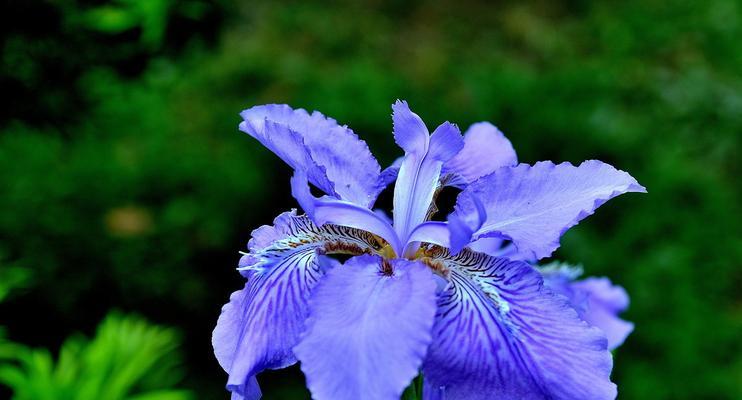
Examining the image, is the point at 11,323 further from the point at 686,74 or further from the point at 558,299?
the point at 686,74

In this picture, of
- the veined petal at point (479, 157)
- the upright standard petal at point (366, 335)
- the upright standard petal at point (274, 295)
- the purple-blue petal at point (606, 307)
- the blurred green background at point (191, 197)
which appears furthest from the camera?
the blurred green background at point (191, 197)

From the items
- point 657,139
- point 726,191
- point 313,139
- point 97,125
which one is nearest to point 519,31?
point 657,139

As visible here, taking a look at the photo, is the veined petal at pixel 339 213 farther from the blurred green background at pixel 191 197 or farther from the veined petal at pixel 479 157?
the blurred green background at pixel 191 197

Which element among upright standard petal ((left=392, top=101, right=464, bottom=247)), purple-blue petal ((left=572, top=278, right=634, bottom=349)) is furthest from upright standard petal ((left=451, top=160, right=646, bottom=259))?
purple-blue petal ((left=572, top=278, right=634, bottom=349))

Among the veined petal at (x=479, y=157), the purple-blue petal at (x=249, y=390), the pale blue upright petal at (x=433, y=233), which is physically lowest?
the purple-blue petal at (x=249, y=390)

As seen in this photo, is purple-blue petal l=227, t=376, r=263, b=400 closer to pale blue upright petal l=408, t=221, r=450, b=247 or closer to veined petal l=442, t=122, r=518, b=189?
pale blue upright petal l=408, t=221, r=450, b=247

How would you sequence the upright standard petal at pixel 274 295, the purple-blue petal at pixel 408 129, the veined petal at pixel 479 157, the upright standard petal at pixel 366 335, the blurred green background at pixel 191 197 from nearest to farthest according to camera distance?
the upright standard petal at pixel 366 335, the upright standard petal at pixel 274 295, the purple-blue petal at pixel 408 129, the veined petal at pixel 479 157, the blurred green background at pixel 191 197

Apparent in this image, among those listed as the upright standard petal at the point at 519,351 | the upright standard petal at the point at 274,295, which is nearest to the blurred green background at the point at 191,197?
the upright standard petal at the point at 274,295
